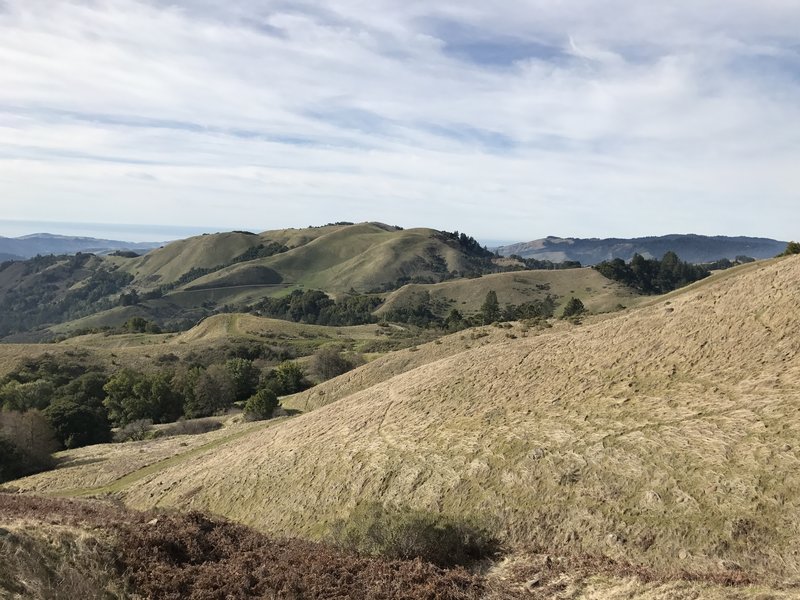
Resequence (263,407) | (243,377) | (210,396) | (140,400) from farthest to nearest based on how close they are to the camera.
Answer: (243,377) → (210,396) → (140,400) → (263,407)

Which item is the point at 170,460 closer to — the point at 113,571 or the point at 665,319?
the point at 113,571

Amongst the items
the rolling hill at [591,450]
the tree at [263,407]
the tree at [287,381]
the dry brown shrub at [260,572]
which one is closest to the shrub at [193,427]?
the tree at [263,407]

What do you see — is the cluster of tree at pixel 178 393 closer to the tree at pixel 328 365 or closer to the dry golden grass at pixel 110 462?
the tree at pixel 328 365

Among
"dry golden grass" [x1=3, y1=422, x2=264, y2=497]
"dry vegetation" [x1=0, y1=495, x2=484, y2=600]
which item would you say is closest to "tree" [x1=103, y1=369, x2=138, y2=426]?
"dry golden grass" [x1=3, y1=422, x2=264, y2=497]

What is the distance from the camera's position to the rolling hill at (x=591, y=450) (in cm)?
1515

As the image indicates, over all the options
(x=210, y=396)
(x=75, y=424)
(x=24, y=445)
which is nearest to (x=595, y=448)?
(x=24, y=445)

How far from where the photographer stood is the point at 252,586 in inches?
511

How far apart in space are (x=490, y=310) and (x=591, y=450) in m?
131

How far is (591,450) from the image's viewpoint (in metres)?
19.2

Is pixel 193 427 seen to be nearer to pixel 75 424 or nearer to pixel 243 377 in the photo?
pixel 75 424

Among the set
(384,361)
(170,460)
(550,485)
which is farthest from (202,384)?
(550,485)

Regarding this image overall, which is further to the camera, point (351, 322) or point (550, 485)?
point (351, 322)

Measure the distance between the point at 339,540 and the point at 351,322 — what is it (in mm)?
179923

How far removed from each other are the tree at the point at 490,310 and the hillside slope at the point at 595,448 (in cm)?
6893
